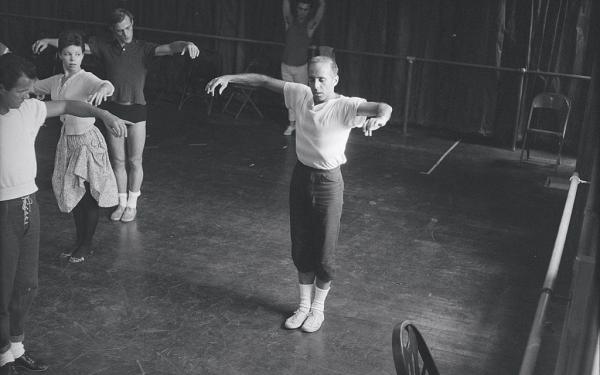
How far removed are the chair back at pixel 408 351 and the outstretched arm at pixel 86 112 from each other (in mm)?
2047

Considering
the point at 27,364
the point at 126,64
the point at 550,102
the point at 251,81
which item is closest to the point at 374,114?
the point at 251,81

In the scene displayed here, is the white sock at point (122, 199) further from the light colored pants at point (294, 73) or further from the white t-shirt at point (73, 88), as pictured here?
the light colored pants at point (294, 73)

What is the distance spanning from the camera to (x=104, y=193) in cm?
615

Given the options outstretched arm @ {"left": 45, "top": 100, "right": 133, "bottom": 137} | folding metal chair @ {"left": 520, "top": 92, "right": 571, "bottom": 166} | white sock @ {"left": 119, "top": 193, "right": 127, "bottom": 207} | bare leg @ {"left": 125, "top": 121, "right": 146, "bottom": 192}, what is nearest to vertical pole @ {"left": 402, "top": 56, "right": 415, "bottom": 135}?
folding metal chair @ {"left": 520, "top": 92, "right": 571, "bottom": 166}

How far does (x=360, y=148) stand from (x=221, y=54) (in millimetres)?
3300

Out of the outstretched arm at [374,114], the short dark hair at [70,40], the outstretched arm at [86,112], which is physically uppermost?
the short dark hair at [70,40]

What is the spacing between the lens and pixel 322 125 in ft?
16.6

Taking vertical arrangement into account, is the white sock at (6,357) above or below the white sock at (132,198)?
below

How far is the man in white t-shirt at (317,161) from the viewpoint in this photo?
5020 millimetres

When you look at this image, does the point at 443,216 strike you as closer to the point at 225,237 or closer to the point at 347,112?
the point at 225,237

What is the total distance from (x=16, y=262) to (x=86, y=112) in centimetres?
A: 92

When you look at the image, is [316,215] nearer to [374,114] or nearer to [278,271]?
[374,114]

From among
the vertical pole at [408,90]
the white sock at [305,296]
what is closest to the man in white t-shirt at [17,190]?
the white sock at [305,296]

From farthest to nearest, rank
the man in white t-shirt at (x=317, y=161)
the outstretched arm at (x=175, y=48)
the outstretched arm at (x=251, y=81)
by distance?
the outstretched arm at (x=175, y=48) → the outstretched arm at (x=251, y=81) → the man in white t-shirt at (x=317, y=161)
